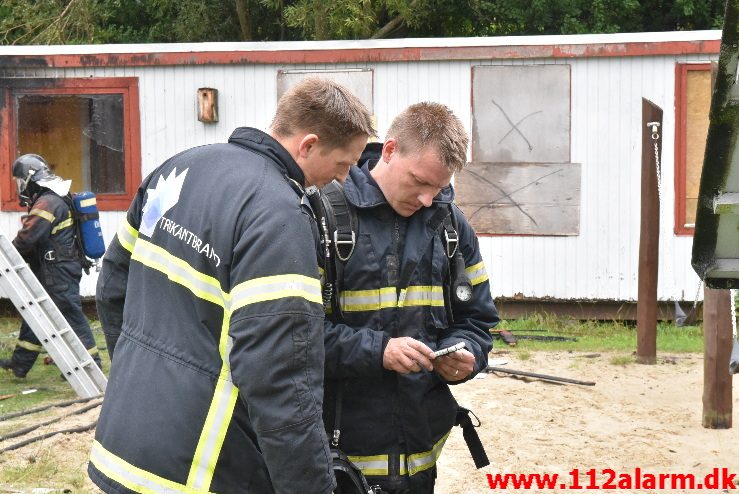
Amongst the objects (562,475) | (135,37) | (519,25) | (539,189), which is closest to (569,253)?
(539,189)

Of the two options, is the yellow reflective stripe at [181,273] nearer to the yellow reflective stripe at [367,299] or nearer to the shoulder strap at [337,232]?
the shoulder strap at [337,232]

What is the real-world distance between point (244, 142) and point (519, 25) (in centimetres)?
1832

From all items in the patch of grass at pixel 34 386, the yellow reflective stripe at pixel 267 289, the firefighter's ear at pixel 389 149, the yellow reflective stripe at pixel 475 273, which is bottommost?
the patch of grass at pixel 34 386

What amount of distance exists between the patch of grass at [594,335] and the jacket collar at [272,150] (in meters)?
7.47

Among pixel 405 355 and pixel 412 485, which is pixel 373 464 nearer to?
pixel 412 485

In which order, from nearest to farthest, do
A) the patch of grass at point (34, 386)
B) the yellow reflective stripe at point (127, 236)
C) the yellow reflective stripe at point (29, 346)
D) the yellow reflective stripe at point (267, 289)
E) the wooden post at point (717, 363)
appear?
1. the yellow reflective stripe at point (267, 289)
2. the yellow reflective stripe at point (127, 236)
3. the wooden post at point (717, 363)
4. the patch of grass at point (34, 386)
5. the yellow reflective stripe at point (29, 346)

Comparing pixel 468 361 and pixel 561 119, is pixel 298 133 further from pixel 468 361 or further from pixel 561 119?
pixel 561 119

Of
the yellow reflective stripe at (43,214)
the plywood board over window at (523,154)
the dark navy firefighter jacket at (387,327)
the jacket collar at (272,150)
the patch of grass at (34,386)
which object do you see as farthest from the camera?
the plywood board over window at (523,154)

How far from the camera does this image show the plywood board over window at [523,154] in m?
11.0

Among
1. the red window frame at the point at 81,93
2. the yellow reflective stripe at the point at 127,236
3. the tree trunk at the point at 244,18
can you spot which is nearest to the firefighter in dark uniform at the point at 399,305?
the yellow reflective stripe at the point at 127,236

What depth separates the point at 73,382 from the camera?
8.00 meters

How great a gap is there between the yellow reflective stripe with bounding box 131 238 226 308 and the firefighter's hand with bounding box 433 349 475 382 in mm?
934

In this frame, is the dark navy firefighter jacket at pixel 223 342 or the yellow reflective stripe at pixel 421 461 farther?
the yellow reflective stripe at pixel 421 461

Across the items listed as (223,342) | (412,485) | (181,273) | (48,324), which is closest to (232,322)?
(223,342)
